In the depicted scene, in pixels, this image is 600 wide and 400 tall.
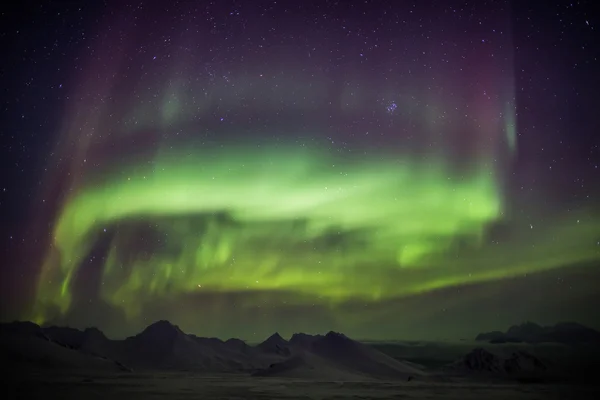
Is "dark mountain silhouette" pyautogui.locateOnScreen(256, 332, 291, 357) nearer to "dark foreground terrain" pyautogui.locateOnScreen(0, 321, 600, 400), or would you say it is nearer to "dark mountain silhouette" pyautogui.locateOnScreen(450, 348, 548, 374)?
"dark foreground terrain" pyautogui.locateOnScreen(0, 321, 600, 400)

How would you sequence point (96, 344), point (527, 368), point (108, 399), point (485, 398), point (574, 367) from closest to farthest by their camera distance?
1. point (108, 399)
2. point (485, 398)
3. point (574, 367)
4. point (527, 368)
5. point (96, 344)

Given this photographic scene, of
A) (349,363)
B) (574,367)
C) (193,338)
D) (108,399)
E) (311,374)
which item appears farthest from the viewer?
(193,338)

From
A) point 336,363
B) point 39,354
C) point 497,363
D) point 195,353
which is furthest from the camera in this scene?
point 195,353

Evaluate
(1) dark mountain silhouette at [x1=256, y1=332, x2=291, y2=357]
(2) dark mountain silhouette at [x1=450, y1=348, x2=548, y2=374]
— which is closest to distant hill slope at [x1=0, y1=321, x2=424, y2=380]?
(1) dark mountain silhouette at [x1=256, y1=332, x2=291, y2=357]

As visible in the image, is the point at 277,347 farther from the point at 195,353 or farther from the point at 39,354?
the point at 39,354

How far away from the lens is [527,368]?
8975 centimetres

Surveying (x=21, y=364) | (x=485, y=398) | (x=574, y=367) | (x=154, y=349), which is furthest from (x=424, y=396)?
(x=154, y=349)

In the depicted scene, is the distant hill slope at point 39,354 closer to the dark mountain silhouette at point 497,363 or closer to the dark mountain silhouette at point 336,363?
the dark mountain silhouette at point 336,363

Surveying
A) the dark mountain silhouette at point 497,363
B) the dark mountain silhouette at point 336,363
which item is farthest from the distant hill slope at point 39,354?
the dark mountain silhouette at point 497,363

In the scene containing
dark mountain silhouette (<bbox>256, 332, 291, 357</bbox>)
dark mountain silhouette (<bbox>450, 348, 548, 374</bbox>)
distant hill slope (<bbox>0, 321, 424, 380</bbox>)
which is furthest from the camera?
dark mountain silhouette (<bbox>256, 332, 291, 357</bbox>)

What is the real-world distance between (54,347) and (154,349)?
50.9m

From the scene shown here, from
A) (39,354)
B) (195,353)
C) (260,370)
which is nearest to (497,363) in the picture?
(260,370)

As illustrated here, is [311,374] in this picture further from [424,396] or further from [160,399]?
[160,399]

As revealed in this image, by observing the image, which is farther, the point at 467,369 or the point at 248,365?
the point at 248,365
